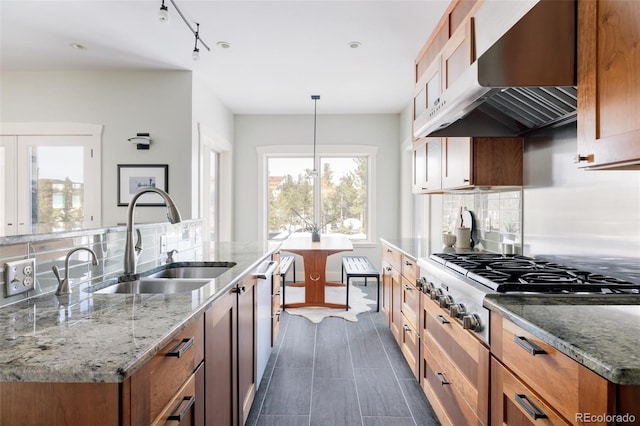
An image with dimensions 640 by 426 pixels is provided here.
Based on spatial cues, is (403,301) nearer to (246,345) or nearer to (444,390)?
(444,390)

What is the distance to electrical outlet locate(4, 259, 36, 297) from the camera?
124 centimetres

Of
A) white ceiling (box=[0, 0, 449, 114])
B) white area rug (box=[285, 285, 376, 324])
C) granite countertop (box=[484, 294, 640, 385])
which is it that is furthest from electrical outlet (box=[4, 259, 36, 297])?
white area rug (box=[285, 285, 376, 324])

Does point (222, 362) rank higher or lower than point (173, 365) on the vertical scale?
lower

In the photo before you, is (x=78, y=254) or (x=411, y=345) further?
(x=411, y=345)

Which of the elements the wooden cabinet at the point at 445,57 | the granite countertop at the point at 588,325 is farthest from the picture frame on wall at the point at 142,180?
the granite countertop at the point at 588,325

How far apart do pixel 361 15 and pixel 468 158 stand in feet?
4.78

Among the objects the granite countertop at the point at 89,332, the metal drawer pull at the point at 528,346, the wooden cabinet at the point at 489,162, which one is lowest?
the metal drawer pull at the point at 528,346

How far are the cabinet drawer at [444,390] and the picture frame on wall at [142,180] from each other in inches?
125

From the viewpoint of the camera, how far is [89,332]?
39.2 inches

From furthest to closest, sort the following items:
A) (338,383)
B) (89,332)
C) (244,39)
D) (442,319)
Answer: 1. (244,39)
2. (338,383)
3. (442,319)
4. (89,332)

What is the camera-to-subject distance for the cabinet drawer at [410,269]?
8.18ft

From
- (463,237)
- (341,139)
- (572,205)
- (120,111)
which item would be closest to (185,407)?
(572,205)

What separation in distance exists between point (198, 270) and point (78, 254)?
0.76 meters

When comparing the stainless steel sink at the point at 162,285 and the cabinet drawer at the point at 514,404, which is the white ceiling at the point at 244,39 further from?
the cabinet drawer at the point at 514,404
